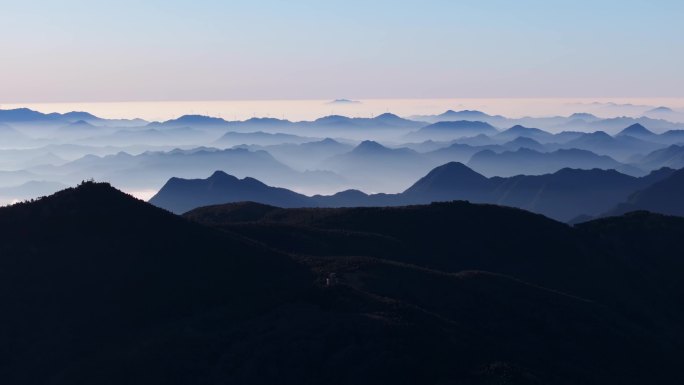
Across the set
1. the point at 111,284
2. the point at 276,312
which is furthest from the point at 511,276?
the point at 111,284

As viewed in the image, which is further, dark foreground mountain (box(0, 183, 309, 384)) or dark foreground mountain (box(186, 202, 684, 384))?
dark foreground mountain (box(186, 202, 684, 384))

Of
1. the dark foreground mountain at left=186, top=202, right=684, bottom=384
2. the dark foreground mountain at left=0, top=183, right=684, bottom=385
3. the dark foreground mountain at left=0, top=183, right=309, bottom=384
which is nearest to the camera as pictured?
the dark foreground mountain at left=0, top=183, right=684, bottom=385

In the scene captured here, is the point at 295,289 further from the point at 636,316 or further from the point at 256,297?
the point at 636,316

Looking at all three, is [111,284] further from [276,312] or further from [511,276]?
[511,276]

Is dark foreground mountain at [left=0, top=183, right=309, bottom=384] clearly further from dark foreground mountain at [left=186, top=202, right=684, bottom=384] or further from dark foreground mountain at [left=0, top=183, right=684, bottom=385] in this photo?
Result: dark foreground mountain at [left=186, top=202, right=684, bottom=384]

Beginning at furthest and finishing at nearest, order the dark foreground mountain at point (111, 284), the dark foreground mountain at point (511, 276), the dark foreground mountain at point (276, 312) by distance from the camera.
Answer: the dark foreground mountain at point (511, 276) < the dark foreground mountain at point (111, 284) < the dark foreground mountain at point (276, 312)

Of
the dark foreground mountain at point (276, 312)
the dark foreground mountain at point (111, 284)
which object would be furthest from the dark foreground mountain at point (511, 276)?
the dark foreground mountain at point (111, 284)

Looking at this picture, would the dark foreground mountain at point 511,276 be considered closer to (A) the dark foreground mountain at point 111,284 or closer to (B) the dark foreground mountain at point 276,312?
(B) the dark foreground mountain at point 276,312

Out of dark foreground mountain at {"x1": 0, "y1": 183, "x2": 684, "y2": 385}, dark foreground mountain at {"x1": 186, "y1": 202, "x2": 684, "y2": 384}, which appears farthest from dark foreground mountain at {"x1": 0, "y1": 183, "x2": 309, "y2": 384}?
dark foreground mountain at {"x1": 186, "y1": 202, "x2": 684, "y2": 384}

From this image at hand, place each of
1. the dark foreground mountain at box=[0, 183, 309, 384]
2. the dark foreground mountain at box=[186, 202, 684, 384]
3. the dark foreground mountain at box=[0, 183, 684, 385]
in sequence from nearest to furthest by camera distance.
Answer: the dark foreground mountain at box=[0, 183, 684, 385]
the dark foreground mountain at box=[0, 183, 309, 384]
the dark foreground mountain at box=[186, 202, 684, 384]
